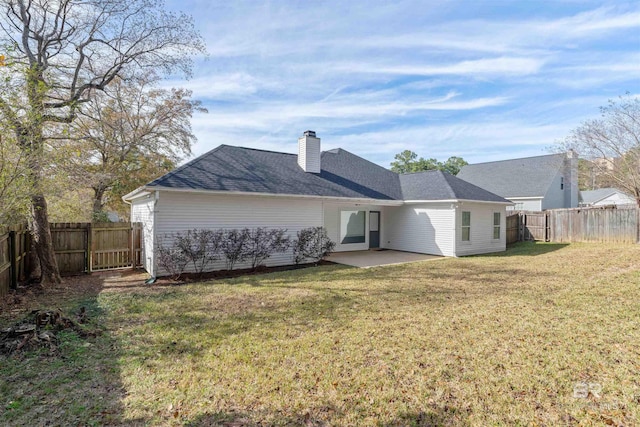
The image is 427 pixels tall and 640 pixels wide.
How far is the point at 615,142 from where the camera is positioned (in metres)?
17.4

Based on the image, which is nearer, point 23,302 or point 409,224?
point 23,302

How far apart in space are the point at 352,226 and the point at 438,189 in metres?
A: 4.25

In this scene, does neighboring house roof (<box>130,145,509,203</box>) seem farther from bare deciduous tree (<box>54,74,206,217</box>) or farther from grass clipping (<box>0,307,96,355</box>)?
bare deciduous tree (<box>54,74,206,217</box>)

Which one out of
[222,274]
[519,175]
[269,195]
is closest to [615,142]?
[519,175]

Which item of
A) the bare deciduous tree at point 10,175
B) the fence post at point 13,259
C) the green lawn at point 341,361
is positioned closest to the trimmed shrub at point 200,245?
the green lawn at point 341,361

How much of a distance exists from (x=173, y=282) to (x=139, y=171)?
Result: 16.2m

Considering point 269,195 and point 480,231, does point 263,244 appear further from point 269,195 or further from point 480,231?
point 480,231

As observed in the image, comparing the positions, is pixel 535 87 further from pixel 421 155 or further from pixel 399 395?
pixel 421 155

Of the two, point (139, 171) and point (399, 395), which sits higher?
point (139, 171)

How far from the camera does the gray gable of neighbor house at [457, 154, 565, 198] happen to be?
24375 millimetres

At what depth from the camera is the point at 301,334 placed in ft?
16.2

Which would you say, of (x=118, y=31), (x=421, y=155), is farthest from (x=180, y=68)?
(x=421, y=155)

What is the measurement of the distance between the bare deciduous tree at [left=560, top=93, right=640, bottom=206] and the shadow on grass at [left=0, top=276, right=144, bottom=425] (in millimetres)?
22268

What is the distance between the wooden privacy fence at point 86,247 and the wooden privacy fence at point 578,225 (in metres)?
19.1
